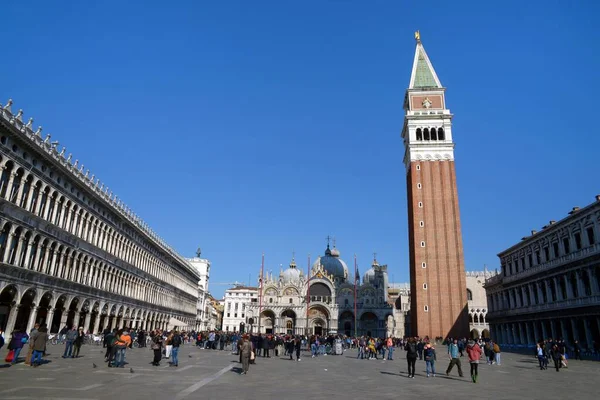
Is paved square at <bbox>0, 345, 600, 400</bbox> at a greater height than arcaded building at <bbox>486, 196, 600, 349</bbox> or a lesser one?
lesser

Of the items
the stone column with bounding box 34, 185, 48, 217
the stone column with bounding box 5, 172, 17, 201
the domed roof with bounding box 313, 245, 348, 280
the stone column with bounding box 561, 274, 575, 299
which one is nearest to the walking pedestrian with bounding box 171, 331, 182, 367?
the stone column with bounding box 5, 172, 17, 201

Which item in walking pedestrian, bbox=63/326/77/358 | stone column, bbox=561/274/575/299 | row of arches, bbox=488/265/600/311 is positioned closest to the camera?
walking pedestrian, bbox=63/326/77/358

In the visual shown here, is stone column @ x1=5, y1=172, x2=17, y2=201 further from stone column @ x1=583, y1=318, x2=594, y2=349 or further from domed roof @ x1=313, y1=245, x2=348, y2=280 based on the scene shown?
domed roof @ x1=313, y1=245, x2=348, y2=280

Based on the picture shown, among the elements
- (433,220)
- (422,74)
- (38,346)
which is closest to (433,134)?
(422,74)

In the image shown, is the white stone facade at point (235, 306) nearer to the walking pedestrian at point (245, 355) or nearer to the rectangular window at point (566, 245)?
the rectangular window at point (566, 245)

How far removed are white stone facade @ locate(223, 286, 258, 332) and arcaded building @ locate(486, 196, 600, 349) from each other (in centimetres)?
6234

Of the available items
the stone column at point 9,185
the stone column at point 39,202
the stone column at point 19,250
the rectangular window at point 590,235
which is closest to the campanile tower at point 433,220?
the rectangular window at point 590,235

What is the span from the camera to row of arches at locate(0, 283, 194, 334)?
2601cm

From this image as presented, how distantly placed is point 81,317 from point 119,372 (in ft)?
83.7

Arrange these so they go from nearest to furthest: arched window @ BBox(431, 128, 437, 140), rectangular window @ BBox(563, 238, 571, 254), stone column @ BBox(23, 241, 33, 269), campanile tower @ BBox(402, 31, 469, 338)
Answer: stone column @ BBox(23, 241, 33, 269) → rectangular window @ BBox(563, 238, 571, 254) → campanile tower @ BBox(402, 31, 469, 338) → arched window @ BBox(431, 128, 437, 140)

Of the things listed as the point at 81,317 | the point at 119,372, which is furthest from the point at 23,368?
the point at 81,317

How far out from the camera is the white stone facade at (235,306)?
102938 mm

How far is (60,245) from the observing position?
3083cm

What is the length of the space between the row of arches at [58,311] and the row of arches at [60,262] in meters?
1.35
